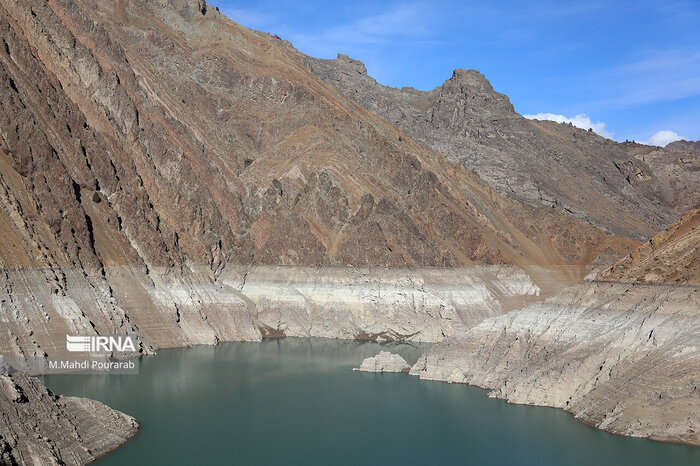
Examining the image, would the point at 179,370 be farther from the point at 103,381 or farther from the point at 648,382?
the point at 648,382

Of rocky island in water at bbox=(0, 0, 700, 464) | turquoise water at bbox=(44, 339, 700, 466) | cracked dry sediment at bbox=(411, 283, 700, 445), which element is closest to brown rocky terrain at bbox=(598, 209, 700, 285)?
rocky island in water at bbox=(0, 0, 700, 464)

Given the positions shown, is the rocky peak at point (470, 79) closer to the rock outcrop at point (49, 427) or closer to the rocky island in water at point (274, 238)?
the rocky island in water at point (274, 238)

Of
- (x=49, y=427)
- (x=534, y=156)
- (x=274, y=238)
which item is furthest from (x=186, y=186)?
(x=534, y=156)

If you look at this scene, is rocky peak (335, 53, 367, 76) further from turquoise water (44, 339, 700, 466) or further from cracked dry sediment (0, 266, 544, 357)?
turquoise water (44, 339, 700, 466)

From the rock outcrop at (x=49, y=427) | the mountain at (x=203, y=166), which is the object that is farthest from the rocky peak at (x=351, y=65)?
the rock outcrop at (x=49, y=427)

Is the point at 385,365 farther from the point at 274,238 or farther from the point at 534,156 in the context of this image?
the point at 534,156
